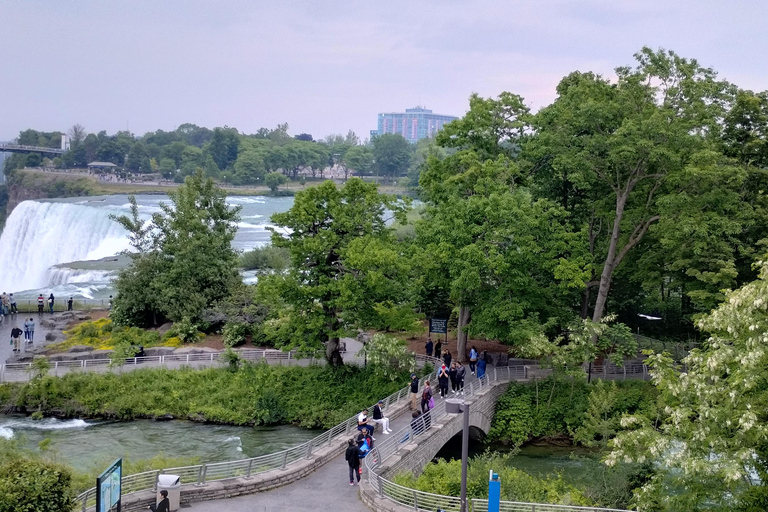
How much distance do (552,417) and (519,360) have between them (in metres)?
4.25

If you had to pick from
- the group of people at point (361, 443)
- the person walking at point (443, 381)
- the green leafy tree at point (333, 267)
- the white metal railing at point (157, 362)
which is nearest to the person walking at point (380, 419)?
the group of people at point (361, 443)

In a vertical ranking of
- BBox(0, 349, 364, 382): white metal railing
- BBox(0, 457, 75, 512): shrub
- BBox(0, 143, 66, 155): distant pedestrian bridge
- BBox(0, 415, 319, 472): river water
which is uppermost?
BBox(0, 143, 66, 155): distant pedestrian bridge

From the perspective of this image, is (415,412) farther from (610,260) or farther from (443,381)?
(610,260)

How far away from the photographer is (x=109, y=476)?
12.9 m

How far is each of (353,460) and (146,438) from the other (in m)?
11.5

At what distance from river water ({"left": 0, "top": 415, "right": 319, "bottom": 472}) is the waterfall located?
3494 centimetres

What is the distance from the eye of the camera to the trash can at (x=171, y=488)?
617 inches

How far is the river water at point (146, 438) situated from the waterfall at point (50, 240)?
34943 millimetres

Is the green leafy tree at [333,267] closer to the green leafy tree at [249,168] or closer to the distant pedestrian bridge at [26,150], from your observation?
the green leafy tree at [249,168]

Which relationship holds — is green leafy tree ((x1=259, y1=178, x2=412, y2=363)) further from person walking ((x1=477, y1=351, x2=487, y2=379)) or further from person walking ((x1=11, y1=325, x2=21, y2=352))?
person walking ((x1=11, y1=325, x2=21, y2=352))

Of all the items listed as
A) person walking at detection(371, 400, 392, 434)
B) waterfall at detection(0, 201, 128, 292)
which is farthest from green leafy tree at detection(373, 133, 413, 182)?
person walking at detection(371, 400, 392, 434)

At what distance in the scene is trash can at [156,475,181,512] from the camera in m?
15.7

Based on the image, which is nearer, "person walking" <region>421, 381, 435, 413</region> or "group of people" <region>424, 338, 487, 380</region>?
"person walking" <region>421, 381, 435, 413</region>

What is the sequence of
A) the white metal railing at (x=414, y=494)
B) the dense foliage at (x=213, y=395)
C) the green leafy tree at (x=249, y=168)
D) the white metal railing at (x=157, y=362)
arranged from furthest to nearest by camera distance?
1. the green leafy tree at (x=249, y=168)
2. the white metal railing at (x=157, y=362)
3. the dense foliage at (x=213, y=395)
4. the white metal railing at (x=414, y=494)
